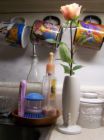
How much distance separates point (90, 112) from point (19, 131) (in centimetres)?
31

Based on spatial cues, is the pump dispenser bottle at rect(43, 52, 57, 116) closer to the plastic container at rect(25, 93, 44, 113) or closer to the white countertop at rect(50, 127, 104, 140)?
the plastic container at rect(25, 93, 44, 113)

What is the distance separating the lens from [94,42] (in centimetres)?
121

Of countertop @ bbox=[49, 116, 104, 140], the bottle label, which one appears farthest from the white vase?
the bottle label

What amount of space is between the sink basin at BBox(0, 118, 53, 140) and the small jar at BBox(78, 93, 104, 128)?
147 millimetres

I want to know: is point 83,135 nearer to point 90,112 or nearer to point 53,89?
point 90,112

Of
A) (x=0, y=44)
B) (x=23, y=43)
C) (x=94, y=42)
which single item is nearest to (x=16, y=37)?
(x=23, y=43)

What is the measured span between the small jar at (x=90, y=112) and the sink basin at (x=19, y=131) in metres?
0.15

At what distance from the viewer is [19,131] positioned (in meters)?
1.09

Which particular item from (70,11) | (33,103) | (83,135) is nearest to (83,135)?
(83,135)

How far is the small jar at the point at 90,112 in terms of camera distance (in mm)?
1083

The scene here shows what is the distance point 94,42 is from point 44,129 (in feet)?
1.52

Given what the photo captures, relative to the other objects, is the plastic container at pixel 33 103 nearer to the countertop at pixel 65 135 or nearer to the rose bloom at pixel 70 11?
the countertop at pixel 65 135

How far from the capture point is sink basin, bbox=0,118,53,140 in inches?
40.4

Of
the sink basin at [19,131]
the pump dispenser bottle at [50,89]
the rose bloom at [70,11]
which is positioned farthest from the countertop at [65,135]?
the rose bloom at [70,11]
